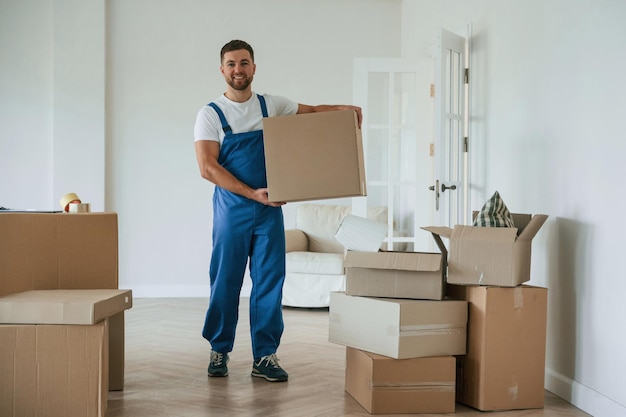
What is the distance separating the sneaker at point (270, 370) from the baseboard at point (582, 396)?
45.4 inches

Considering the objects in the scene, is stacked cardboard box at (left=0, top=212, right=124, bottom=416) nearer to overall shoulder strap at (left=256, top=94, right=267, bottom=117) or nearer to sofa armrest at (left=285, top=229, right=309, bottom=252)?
overall shoulder strap at (left=256, top=94, right=267, bottom=117)

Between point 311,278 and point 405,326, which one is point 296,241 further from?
point 405,326

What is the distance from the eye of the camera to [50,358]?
8.47ft

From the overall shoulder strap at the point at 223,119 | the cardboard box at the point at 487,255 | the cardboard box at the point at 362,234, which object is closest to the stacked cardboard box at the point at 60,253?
the overall shoulder strap at the point at 223,119

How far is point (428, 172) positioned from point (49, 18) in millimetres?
3437

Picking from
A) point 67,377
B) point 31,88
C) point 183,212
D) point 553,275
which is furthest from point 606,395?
point 31,88

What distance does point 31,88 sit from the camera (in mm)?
6445

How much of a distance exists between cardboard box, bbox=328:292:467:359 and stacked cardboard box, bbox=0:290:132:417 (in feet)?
3.33

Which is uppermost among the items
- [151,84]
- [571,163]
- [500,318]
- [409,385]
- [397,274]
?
[151,84]

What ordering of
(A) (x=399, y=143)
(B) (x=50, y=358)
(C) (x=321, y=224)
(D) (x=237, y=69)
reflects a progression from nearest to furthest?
(B) (x=50, y=358)
(D) (x=237, y=69)
(A) (x=399, y=143)
(C) (x=321, y=224)

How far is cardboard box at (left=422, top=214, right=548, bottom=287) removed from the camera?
3010 mm

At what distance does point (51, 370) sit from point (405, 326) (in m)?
1.26

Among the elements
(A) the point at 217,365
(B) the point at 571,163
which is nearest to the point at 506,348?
(B) the point at 571,163

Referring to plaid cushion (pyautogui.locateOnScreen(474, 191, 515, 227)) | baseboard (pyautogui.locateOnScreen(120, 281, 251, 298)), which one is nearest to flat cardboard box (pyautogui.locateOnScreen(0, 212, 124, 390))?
plaid cushion (pyautogui.locateOnScreen(474, 191, 515, 227))
